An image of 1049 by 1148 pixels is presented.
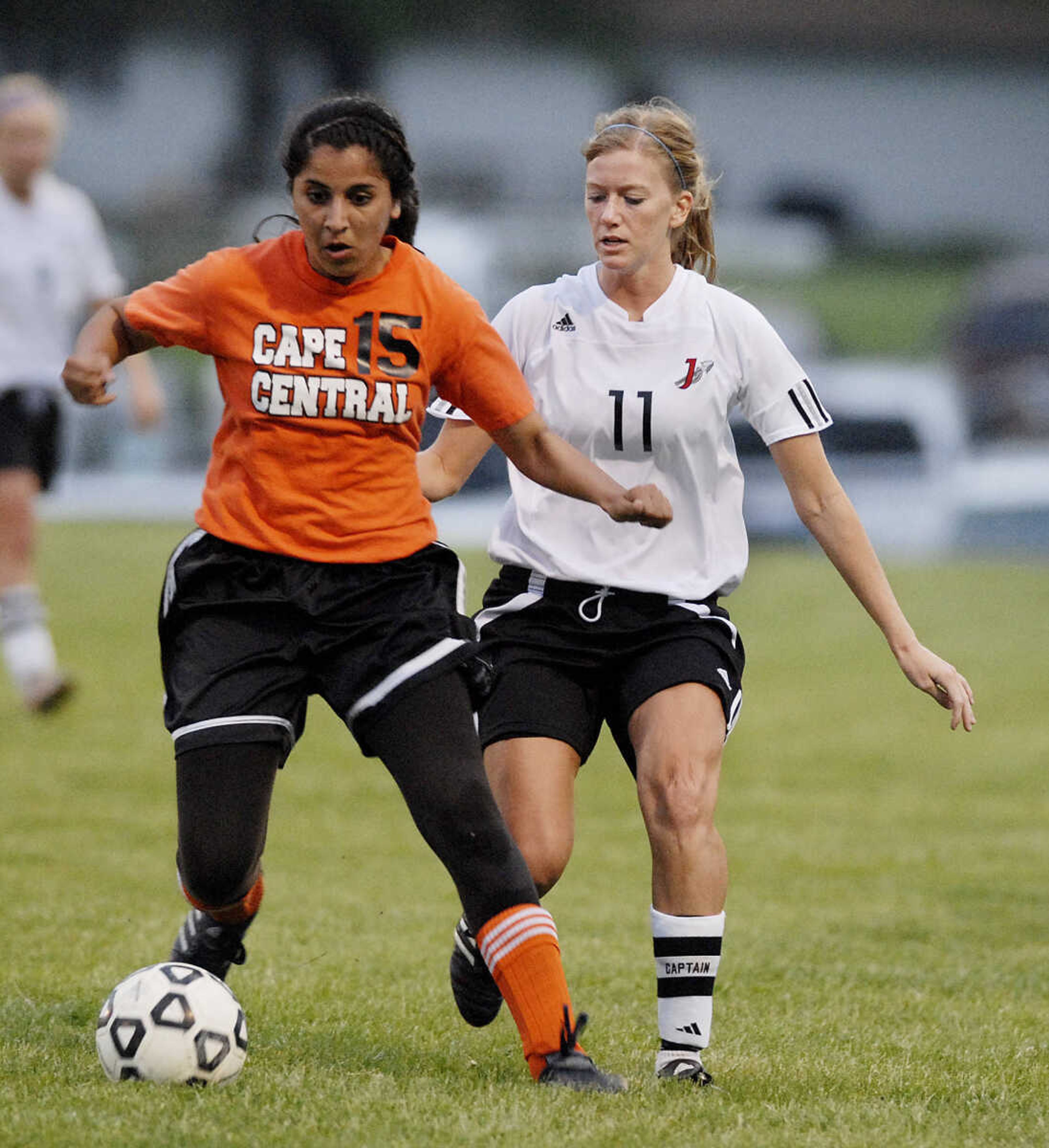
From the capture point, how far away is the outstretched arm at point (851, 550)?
14.9ft

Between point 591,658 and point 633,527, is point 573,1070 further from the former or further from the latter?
point 633,527

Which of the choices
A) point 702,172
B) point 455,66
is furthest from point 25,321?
point 455,66

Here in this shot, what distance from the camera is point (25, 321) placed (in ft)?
33.8

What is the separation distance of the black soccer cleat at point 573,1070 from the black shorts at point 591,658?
2.26ft

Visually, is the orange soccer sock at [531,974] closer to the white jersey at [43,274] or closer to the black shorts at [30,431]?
the black shorts at [30,431]

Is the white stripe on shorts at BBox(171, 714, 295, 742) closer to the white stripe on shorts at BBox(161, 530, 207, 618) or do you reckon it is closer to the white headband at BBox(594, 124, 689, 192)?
the white stripe on shorts at BBox(161, 530, 207, 618)

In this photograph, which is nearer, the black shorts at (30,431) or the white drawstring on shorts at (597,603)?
the white drawstring on shorts at (597,603)

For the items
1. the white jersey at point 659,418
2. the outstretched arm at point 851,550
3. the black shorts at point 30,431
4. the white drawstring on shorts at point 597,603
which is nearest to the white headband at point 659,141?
the white jersey at point 659,418

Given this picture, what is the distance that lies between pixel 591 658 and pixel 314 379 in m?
1.01

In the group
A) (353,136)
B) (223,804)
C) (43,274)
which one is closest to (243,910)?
(223,804)

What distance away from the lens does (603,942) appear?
261 inches

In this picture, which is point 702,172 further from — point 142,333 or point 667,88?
point 667,88

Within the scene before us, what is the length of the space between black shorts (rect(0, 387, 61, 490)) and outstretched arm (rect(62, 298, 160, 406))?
5.74 m

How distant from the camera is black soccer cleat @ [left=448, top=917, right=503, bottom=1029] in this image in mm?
4805
